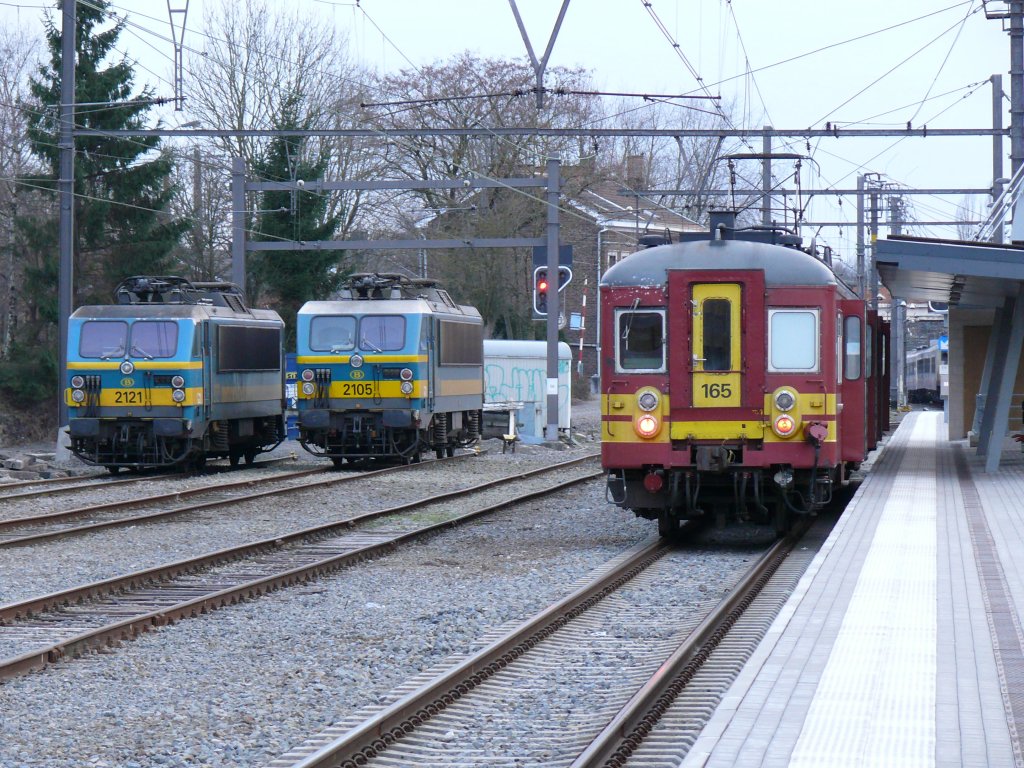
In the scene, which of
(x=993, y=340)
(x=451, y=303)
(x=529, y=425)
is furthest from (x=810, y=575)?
(x=529, y=425)

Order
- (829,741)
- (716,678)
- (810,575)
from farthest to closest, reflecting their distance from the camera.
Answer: (810,575), (716,678), (829,741)

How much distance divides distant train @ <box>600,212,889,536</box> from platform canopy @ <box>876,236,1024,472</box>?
4545 millimetres

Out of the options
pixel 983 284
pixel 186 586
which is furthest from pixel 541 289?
pixel 186 586

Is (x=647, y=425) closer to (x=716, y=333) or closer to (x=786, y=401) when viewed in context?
(x=716, y=333)

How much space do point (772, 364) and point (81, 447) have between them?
554 inches

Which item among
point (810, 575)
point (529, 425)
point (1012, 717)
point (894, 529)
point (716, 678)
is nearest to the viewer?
point (1012, 717)

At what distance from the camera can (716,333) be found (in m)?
13.5

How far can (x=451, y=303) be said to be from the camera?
2797 centimetres

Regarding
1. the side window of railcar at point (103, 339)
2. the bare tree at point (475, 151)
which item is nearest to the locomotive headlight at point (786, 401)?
the side window of railcar at point (103, 339)

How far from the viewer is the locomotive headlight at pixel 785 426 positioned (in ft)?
43.3

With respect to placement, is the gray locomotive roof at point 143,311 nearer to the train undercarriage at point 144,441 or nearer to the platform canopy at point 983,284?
the train undercarriage at point 144,441

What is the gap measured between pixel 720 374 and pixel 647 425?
82 cm

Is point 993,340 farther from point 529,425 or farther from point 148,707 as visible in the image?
point 148,707

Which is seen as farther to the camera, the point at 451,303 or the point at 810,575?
the point at 451,303
